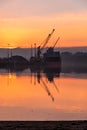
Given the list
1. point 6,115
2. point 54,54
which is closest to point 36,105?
point 6,115

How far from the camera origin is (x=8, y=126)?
1198 cm

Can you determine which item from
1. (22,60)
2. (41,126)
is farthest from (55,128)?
(22,60)

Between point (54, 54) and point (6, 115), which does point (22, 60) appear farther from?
point (6, 115)

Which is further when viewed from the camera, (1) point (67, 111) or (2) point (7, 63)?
(2) point (7, 63)

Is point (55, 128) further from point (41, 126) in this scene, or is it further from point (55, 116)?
point (55, 116)

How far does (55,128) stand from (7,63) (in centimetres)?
16834

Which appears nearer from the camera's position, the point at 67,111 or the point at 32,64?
the point at 67,111

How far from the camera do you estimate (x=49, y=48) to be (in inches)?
6742

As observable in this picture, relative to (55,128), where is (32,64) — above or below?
below

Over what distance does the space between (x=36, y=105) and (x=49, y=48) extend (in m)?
149

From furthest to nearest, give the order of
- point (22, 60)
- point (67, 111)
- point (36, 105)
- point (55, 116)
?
point (22, 60) < point (36, 105) < point (67, 111) < point (55, 116)

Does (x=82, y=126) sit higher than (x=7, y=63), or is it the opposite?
(x=82, y=126)

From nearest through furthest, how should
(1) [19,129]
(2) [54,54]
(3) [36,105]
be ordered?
(1) [19,129]
(3) [36,105]
(2) [54,54]

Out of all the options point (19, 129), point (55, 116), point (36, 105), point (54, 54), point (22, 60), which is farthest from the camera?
point (22, 60)
